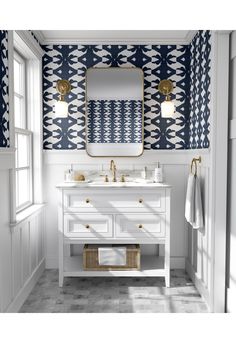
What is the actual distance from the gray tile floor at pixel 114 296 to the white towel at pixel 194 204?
25.7 inches

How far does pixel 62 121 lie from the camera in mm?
3703

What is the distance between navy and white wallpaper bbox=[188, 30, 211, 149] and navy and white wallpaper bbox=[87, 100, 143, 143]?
22.2 inches

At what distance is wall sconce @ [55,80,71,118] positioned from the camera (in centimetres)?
347

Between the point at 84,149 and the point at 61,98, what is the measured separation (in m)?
0.59

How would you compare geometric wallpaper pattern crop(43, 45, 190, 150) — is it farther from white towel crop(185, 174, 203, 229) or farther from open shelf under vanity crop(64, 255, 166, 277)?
open shelf under vanity crop(64, 255, 166, 277)

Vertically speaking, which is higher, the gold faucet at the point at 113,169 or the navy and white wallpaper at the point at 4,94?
the navy and white wallpaper at the point at 4,94

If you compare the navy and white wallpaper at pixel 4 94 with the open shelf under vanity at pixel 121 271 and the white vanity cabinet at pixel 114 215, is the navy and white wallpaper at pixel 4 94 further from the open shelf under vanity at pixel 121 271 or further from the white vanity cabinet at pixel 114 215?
the open shelf under vanity at pixel 121 271

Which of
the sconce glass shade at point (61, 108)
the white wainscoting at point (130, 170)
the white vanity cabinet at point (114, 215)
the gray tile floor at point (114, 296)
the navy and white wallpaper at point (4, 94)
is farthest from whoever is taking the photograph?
the white wainscoting at point (130, 170)

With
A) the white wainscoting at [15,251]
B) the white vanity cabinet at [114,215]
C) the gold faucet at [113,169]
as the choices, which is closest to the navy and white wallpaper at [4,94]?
the white wainscoting at [15,251]

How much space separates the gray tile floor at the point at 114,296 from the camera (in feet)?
9.05

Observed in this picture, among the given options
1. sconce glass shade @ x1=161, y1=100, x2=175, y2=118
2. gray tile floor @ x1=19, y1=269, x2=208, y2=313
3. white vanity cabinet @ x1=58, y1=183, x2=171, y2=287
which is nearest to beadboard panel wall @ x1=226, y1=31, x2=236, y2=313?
gray tile floor @ x1=19, y1=269, x2=208, y2=313

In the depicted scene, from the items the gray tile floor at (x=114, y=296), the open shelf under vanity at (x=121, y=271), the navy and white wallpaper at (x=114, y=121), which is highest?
the navy and white wallpaper at (x=114, y=121)
